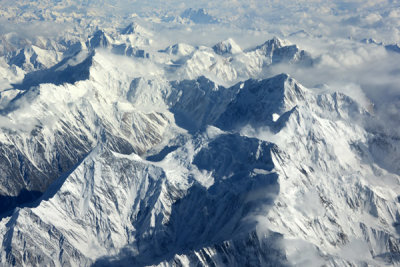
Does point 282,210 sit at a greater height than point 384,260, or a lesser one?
greater

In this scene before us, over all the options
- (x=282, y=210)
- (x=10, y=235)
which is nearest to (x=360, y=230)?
(x=282, y=210)

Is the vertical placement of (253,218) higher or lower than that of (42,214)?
higher

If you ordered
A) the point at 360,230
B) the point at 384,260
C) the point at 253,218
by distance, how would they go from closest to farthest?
1. the point at 253,218
2. the point at 384,260
3. the point at 360,230

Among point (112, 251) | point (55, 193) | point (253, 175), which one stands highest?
point (253, 175)

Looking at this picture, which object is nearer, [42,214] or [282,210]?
[282,210]

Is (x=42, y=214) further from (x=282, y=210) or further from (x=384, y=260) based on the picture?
(x=384, y=260)

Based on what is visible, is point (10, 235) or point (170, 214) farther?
point (170, 214)

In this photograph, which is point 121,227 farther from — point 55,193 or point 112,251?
point 55,193

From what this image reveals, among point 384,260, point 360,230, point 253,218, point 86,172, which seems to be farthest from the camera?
point 86,172

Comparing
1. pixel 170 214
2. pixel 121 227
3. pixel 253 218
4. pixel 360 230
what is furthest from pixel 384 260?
pixel 121 227
